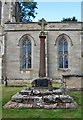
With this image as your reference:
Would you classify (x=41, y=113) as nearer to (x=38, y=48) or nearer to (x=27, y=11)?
(x=38, y=48)

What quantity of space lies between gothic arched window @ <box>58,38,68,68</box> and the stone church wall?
435mm

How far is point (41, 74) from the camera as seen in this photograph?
16.4 metres

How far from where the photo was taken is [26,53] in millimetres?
29922

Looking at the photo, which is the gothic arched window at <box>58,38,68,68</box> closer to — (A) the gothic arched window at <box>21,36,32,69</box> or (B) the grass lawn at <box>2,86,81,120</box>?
(A) the gothic arched window at <box>21,36,32,69</box>

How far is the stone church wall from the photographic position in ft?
96.3

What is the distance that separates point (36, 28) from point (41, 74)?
547 inches

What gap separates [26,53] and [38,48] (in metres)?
1.52

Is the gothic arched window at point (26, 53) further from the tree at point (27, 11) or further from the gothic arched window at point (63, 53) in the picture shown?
the tree at point (27, 11)

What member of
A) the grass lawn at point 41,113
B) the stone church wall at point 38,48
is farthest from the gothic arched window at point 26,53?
the grass lawn at point 41,113

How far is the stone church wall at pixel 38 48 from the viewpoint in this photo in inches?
1156

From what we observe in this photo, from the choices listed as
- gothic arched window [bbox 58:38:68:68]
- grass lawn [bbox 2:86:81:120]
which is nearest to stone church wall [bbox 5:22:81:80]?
gothic arched window [bbox 58:38:68:68]

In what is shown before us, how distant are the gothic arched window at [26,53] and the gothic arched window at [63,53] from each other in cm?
336

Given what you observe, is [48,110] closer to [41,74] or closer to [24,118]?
[24,118]

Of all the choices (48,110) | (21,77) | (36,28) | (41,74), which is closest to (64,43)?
(36,28)
